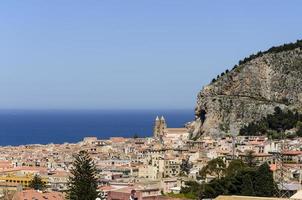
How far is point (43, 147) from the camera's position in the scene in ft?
316

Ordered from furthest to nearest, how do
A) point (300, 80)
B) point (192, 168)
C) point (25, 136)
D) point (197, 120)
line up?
1. point (25, 136)
2. point (197, 120)
3. point (300, 80)
4. point (192, 168)

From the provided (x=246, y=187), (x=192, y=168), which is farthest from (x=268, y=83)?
(x=246, y=187)

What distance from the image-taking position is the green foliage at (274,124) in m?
77.7

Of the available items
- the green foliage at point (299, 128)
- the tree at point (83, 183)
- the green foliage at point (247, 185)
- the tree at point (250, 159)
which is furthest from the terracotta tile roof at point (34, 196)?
the green foliage at point (299, 128)

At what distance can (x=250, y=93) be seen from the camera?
87.9m

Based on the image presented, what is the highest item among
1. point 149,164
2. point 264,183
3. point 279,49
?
point 279,49

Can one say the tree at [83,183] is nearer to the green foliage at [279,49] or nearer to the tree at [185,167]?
the tree at [185,167]

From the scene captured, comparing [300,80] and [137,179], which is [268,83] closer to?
[300,80]

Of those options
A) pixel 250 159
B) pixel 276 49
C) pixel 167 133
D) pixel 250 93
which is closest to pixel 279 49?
pixel 276 49

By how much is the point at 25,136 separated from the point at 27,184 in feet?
334

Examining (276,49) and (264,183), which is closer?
(264,183)

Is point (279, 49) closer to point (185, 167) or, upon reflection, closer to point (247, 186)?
point (185, 167)

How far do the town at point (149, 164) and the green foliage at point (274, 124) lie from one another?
13.8 ft

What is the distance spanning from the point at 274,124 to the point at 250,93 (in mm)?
9008
